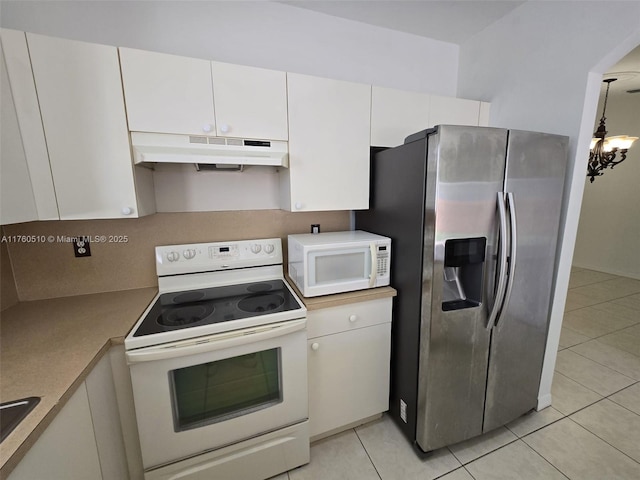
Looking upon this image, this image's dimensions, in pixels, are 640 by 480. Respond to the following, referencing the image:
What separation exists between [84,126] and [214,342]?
3.73ft

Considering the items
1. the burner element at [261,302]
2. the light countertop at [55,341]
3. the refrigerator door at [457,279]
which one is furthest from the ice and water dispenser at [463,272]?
the burner element at [261,302]

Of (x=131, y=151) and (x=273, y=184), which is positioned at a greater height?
(x=131, y=151)

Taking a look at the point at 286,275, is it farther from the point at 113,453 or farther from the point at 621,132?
the point at 621,132

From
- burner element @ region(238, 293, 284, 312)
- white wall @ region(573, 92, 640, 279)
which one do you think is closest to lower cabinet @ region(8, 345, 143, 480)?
burner element @ region(238, 293, 284, 312)

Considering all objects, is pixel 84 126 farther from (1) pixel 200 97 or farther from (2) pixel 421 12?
(2) pixel 421 12

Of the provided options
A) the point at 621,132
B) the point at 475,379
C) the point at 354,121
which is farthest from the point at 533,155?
the point at 621,132

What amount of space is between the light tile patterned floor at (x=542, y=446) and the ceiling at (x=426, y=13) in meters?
2.75

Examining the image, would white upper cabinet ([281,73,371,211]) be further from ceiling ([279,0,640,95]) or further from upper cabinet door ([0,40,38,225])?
upper cabinet door ([0,40,38,225])

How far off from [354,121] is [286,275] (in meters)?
1.09

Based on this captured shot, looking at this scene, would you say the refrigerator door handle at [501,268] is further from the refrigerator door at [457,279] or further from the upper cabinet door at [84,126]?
the upper cabinet door at [84,126]

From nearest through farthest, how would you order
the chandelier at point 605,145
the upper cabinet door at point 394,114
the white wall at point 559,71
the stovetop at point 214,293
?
the stovetop at point 214,293 < the white wall at point 559,71 < the upper cabinet door at point 394,114 < the chandelier at point 605,145

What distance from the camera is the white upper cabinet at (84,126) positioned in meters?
1.14

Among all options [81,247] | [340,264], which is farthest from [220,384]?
[81,247]

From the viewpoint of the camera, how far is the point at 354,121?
5.35 ft
